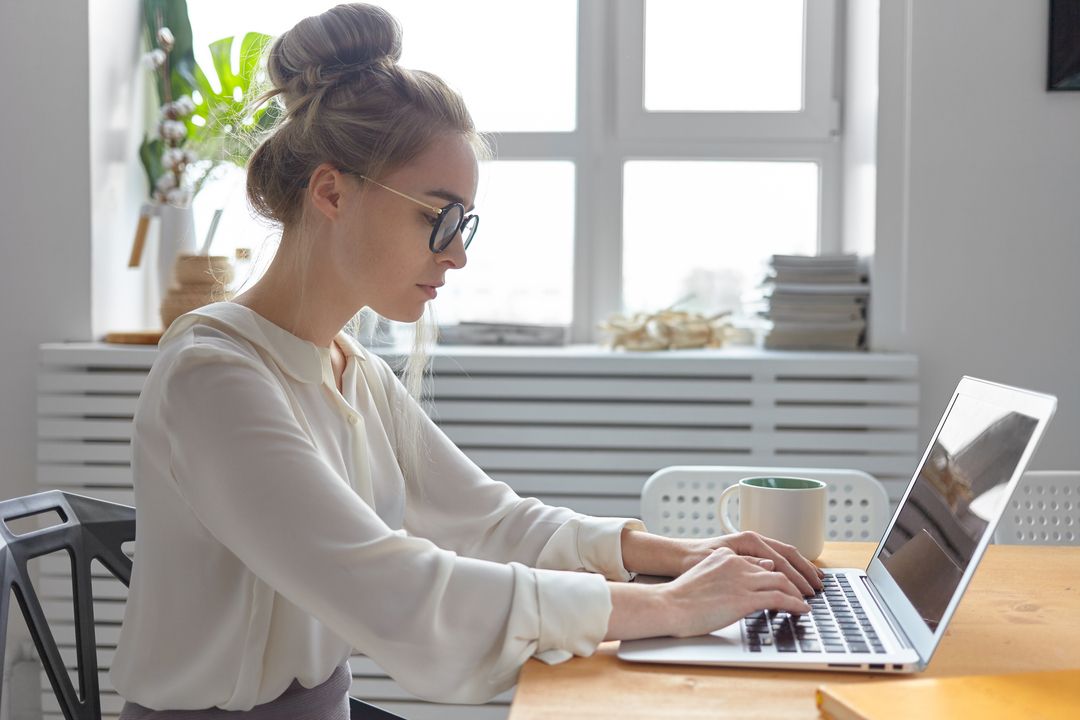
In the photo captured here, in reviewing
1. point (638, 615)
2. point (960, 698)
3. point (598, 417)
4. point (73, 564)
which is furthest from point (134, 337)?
point (960, 698)

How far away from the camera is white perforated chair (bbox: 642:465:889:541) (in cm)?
163

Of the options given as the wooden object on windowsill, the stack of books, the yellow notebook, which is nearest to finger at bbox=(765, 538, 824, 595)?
the yellow notebook

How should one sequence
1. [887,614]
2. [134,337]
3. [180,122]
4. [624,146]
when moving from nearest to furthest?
1. [887,614]
2. [134,337]
3. [180,122]
4. [624,146]

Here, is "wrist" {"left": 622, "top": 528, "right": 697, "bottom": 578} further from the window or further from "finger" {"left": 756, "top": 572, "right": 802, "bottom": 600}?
the window

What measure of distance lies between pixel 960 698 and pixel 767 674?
146 mm

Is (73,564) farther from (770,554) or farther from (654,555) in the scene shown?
(770,554)

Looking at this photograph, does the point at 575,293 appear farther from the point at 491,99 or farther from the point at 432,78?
the point at 432,78

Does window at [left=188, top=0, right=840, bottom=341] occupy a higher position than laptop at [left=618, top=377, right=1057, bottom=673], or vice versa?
window at [left=188, top=0, right=840, bottom=341]

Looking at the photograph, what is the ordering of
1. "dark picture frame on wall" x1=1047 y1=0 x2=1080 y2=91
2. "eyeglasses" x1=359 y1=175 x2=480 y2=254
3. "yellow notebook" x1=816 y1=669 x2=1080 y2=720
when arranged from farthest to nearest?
"dark picture frame on wall" x1=1047 y1=0 x2=1080 y2=91 < "eyeglasses" x1=359 y1=175 x2=480 y2=254 < "yellow notebook" x1=816 y1=669 x2=1080 y2=720

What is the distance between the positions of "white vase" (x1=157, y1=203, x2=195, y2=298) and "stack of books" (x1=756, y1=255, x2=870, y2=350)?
1364 mm

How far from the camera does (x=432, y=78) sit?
3.89 feet

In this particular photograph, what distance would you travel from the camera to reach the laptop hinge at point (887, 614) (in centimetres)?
89

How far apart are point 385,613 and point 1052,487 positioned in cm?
130

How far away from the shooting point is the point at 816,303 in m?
2.34
